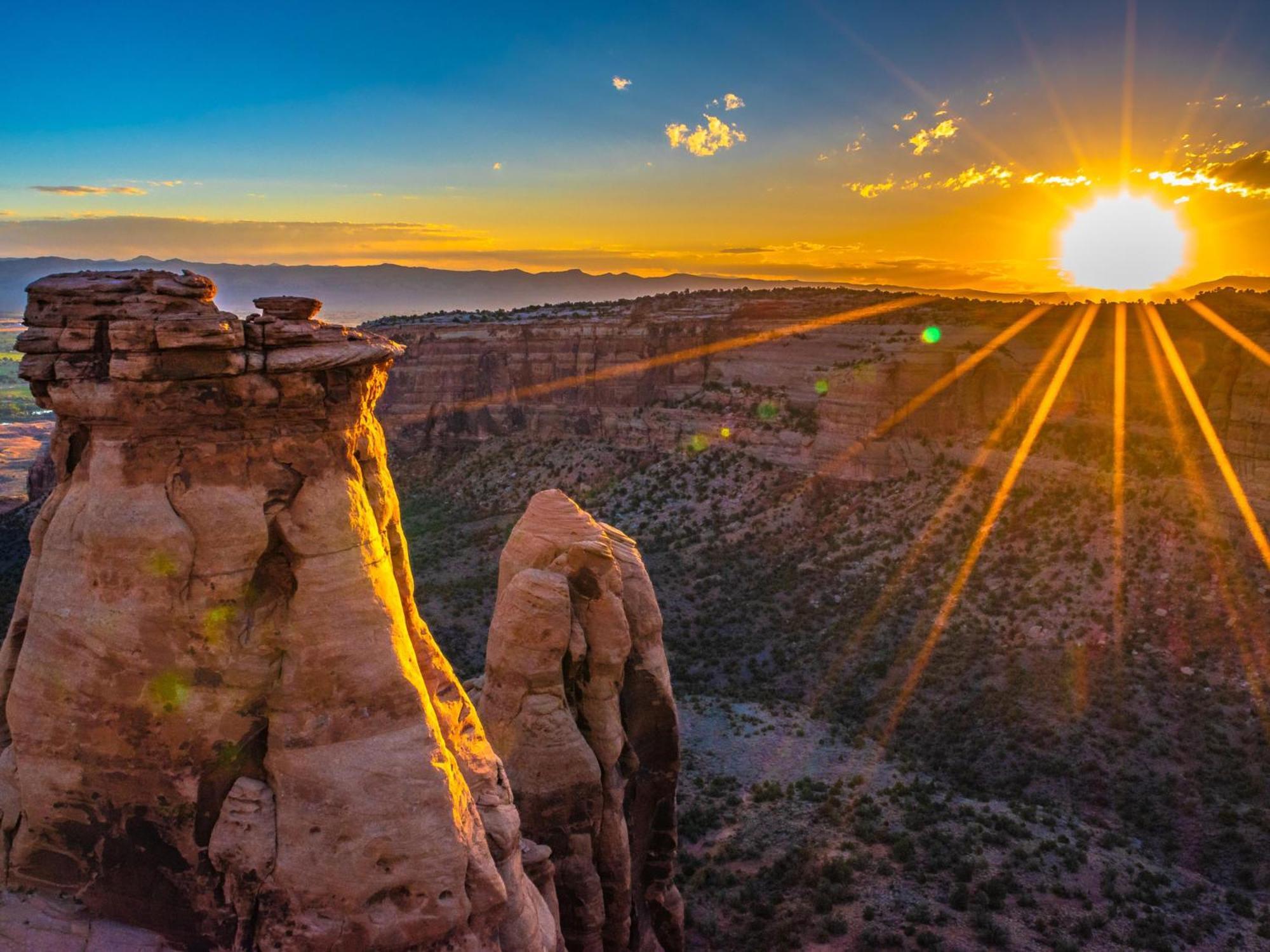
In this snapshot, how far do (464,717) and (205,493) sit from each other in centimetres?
467

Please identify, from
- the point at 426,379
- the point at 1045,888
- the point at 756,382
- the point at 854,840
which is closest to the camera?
the point at 1045,888

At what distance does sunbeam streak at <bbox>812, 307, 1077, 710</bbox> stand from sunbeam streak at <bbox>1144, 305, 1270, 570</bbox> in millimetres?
4435

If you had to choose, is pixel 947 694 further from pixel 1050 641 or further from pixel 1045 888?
pixel 1045 888

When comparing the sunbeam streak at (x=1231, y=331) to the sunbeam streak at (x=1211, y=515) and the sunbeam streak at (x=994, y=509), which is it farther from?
the sunbeam streak at (x=994, y=509)

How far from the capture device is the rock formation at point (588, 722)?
14414 mm

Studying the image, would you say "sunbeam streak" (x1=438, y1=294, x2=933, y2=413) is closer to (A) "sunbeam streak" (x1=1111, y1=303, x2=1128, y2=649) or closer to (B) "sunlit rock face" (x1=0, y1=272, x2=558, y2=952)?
(A) "sunbeam streak" (x1=1111, y1=303, x2=1128, y2=649)

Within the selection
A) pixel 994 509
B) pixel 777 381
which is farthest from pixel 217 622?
pixel 777 381

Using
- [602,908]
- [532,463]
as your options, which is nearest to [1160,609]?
[602,908]

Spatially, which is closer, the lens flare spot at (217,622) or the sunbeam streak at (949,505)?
the lens flare spot at (217,622)

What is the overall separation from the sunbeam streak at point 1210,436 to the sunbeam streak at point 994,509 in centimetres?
355

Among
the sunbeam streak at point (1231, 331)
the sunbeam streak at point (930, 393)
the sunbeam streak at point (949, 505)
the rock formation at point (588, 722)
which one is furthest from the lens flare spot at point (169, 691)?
the sunbeam streak at point (930, 393)

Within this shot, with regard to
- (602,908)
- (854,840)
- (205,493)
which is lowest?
(854,840)

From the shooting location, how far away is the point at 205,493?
9.07 m

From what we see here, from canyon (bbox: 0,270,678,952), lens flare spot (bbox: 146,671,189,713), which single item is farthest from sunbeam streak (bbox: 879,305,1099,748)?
lens flare spot (bbox: 146,671,189,713)
